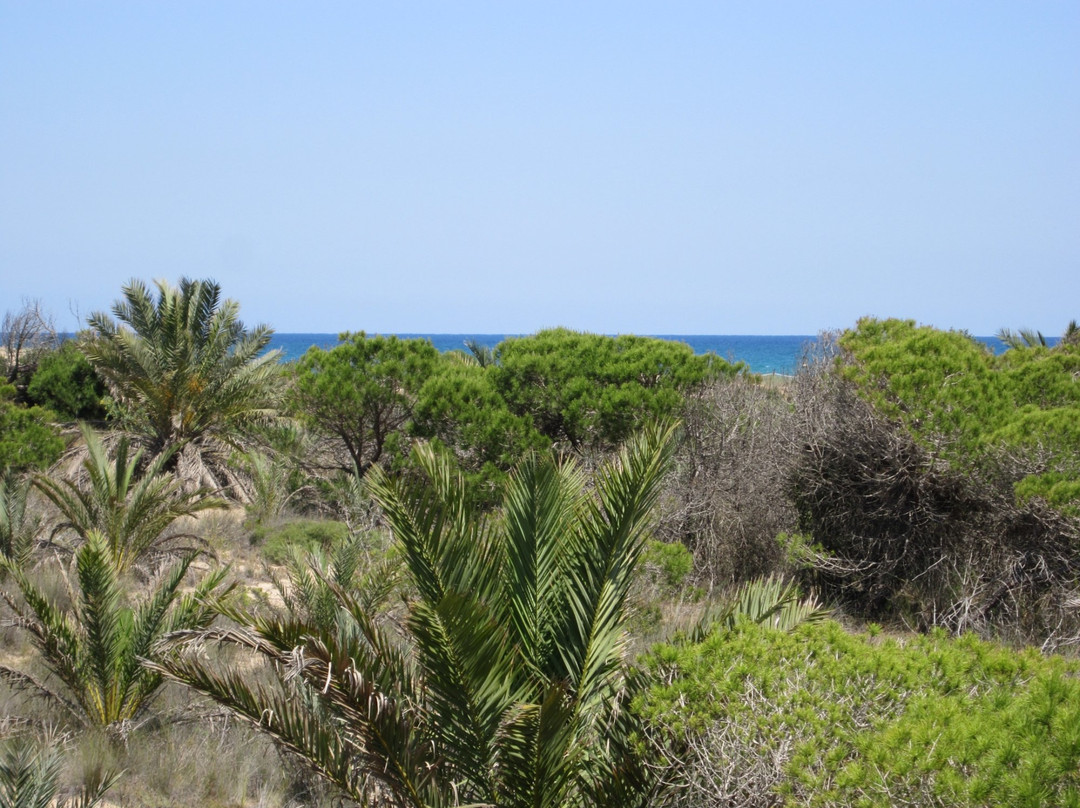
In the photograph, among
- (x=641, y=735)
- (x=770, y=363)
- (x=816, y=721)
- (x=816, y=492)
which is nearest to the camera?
(x=816, y=721)

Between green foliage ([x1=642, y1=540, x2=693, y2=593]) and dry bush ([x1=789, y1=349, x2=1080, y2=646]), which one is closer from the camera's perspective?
dry bush ([x1=789, y1=349, x2=1080, y2=646])

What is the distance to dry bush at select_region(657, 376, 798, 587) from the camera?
1145 cm

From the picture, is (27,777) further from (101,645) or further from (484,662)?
(101,645)

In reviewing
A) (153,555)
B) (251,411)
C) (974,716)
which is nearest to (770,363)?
(251,411)

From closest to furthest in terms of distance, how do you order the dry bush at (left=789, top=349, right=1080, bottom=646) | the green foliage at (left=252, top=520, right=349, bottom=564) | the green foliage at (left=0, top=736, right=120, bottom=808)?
the green foliage at (left=0, top=736, right=120, bottom=808), the dry bush at (left=789, top=349, right=1080, bottom=646), the green foliage at (left=252, top=520, right=349, bottom=564)

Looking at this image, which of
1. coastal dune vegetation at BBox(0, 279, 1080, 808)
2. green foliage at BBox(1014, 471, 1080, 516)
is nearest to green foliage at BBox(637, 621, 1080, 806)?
coastal dune vegetation at BBox(0, 279, 1080, 808)

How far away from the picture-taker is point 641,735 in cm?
455

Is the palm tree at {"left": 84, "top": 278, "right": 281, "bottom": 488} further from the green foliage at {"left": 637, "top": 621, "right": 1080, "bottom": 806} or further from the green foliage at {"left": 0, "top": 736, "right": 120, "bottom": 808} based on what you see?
the green foliage at {"left": 637, "top": 621, "right": 1080, "bottom": 806}

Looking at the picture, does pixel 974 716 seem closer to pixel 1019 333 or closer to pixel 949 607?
pixel 949 607

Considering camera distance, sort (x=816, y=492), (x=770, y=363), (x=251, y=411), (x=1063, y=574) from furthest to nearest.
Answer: (x=770, y=363) → (x=251, y=411) → (x=816, y=492) → (x=1063, y=574)

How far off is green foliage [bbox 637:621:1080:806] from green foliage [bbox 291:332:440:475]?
10283mm

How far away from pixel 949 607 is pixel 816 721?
21.8ft

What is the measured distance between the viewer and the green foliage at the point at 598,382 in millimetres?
13117

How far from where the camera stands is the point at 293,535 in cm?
1177
